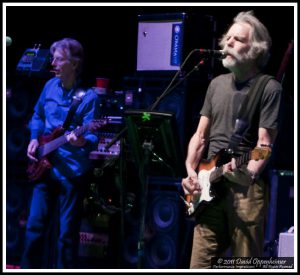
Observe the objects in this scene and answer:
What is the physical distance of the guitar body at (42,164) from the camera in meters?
5.84

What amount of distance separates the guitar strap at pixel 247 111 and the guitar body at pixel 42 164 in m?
1.94

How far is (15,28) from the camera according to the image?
21.6 ft

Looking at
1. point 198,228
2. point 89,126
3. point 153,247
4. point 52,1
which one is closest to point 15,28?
point 52,1

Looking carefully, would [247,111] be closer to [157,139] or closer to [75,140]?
[157,139]

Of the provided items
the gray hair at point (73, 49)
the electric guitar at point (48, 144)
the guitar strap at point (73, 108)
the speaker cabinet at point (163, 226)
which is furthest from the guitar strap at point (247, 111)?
the gray hair at point (73, 49)

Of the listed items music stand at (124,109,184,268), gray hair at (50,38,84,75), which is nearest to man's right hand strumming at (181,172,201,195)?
music stand at (124,109,184,268)

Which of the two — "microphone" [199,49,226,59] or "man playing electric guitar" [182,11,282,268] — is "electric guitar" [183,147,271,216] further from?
"microphone" [199,49,226,59]

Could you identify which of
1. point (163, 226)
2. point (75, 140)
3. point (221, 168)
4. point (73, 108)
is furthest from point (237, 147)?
point (73, 108)

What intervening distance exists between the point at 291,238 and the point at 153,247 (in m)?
1.28

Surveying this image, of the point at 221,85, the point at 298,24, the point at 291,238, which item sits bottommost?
the point at 291,238

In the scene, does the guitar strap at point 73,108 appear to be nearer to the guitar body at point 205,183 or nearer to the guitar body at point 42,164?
the guitar body at point 42,164

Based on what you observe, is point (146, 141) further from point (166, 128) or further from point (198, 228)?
point (198, 228)

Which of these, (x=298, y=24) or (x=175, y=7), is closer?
(x=298, y=24)

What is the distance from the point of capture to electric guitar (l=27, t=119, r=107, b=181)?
575 centimetres
